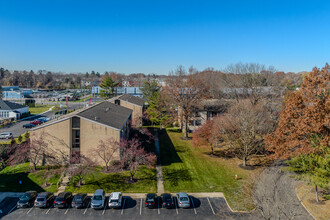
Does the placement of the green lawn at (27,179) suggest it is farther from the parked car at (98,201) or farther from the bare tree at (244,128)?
the bare tree at (244,128)

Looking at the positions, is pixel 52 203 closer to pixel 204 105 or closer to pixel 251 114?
pixel 251 114

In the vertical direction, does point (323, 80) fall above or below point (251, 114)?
above

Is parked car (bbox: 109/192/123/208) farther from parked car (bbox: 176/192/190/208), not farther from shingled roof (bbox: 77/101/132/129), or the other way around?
shingled roof (bbox: 77/101/132/129)

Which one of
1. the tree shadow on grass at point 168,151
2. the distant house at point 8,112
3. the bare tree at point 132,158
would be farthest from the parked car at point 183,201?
the distant house at point 8,112

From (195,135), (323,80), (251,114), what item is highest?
(323,80)

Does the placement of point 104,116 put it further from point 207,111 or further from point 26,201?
point 207,111

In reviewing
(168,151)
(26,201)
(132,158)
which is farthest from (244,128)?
(26,201)

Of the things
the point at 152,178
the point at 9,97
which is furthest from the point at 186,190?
the point at 9,97
